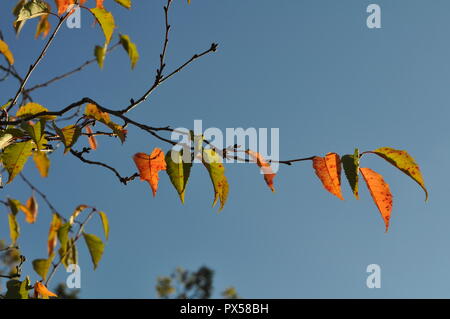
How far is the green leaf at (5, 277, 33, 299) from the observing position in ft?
3.59

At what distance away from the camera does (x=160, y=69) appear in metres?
1.05

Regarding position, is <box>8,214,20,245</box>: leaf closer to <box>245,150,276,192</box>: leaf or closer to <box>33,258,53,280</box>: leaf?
<box>33,258,53,280</box>: leaf

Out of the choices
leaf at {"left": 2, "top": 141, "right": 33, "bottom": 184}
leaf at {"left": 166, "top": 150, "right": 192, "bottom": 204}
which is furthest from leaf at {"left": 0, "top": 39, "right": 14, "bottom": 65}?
leaf at {"left": 166, "top": 150, "right": 192, "bottom": 204}

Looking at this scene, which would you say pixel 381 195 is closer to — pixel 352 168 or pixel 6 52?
pixel 352 168

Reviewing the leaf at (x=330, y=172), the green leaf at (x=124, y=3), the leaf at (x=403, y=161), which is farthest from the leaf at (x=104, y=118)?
the leaf at (x=403, y=161)

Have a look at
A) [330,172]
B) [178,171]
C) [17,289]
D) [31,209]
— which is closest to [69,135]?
[178,171]

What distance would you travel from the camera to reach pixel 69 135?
100cm

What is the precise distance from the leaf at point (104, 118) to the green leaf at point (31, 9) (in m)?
0.28

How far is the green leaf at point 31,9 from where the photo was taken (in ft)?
3.86

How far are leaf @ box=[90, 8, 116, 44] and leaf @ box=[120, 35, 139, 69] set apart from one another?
124 millimetres

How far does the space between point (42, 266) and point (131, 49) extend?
576 mm
